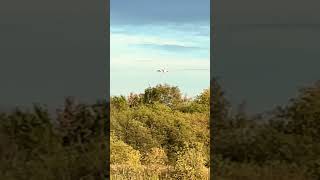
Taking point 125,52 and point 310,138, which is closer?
point 125,52

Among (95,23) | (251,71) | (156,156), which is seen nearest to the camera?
(95,23)

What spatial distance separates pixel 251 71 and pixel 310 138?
0.73 m

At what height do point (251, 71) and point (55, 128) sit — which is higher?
point (251, 71)

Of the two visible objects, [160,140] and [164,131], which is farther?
[164,131]

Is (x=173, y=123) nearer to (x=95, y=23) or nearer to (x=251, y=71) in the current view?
(x=251, y=71)

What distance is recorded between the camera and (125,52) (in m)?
4.20

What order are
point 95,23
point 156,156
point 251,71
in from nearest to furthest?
point 95,23 < point 251,71 < point 156,156

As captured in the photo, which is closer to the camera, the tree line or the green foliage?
the tree line

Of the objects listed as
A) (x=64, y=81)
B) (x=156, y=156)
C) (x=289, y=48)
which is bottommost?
(x=156, y=156)

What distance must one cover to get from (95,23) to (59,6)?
30cm

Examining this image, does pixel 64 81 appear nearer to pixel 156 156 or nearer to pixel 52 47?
pixel 52 47

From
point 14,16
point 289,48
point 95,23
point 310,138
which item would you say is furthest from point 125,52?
point 310,138

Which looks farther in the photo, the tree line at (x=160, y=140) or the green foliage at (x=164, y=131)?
the green foliage at (x=164, y=131)

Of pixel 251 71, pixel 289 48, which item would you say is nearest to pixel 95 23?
pixel 251 71
